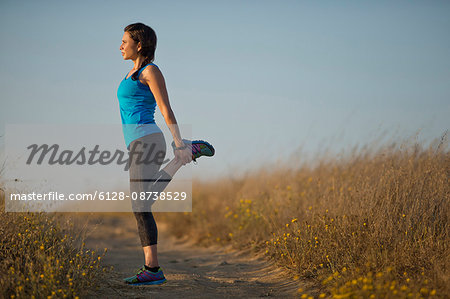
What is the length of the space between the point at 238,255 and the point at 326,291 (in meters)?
2.76

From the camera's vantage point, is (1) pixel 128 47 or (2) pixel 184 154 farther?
(1) pixel 128 47

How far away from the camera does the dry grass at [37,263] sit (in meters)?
3.45

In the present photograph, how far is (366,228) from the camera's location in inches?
185

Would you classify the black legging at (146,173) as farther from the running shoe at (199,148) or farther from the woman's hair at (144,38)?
the woman's hair at (144,38)

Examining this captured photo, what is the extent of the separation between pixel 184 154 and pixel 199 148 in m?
0.20

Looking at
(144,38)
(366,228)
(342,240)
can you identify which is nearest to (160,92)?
(144,38)

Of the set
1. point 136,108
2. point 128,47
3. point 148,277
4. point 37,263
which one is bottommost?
point 148,277

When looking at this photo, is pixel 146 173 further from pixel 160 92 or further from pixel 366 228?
pixel 366 228

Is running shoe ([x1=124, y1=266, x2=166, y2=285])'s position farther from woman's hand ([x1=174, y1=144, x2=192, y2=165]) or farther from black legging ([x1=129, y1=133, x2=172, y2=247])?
woman's hand ([x1=174, y1=144, x2=192, y2=165])

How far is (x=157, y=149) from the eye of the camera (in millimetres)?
3777

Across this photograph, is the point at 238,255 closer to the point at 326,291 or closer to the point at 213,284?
the point at 213,284

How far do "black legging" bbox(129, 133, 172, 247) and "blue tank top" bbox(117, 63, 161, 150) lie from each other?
71mm

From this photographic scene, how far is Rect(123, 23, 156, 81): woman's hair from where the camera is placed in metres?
3.82

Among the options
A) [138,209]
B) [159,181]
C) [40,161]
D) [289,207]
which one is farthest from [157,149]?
[289,207]
